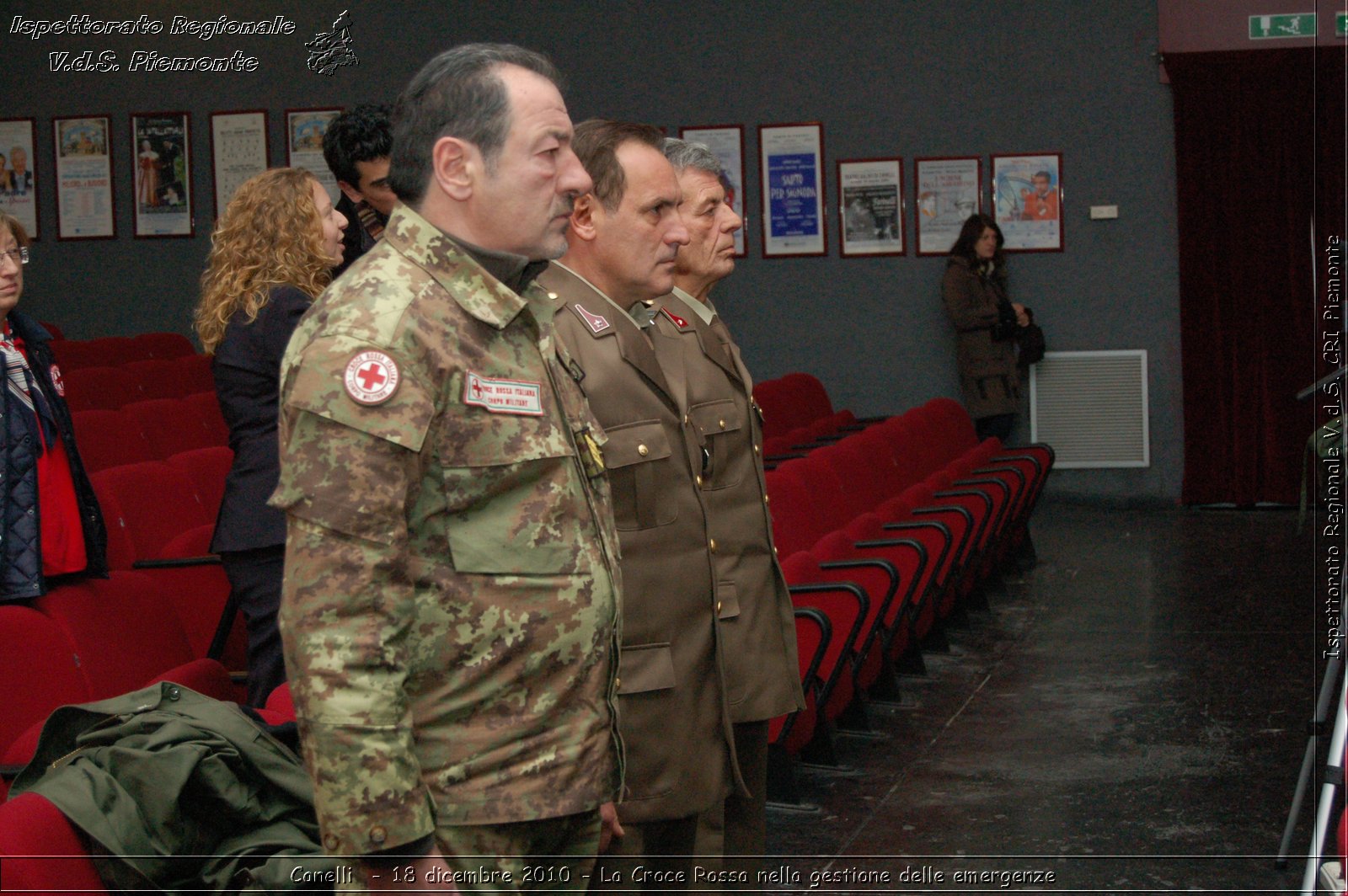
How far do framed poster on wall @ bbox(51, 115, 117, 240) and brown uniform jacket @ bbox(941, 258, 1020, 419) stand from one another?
5.62 m

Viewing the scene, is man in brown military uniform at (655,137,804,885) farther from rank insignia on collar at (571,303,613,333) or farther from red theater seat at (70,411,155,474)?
red theater seat at (70,411,155,474)

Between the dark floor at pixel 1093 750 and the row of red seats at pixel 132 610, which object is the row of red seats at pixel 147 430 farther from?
the dark floor at pixel 1093 750

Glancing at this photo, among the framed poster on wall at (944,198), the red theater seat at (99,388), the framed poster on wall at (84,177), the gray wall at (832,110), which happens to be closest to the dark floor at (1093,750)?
the gray wall at (832,110)

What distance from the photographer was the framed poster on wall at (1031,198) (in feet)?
28.3

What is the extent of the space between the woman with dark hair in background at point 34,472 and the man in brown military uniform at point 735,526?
1361mm

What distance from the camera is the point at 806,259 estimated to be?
9023mm

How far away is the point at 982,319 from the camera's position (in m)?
8.21

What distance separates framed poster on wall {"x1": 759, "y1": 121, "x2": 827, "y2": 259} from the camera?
893 centimetres

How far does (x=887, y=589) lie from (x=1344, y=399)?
59.9 inches

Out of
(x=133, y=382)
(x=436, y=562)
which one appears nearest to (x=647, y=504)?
(x=436, y=562)

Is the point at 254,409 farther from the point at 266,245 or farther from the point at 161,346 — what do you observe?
the point at 161,346

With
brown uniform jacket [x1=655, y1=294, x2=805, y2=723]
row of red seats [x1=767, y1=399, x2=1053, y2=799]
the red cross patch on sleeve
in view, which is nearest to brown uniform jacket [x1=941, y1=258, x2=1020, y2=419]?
row of red seats [x1=767, y1=399, x2=1053, y2=799]

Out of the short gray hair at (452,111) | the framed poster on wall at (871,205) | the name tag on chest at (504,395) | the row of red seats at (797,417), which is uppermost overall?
the framed poster on wall at (871,205)

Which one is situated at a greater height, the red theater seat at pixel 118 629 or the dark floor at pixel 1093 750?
the red theater seat at pixel 118 629
